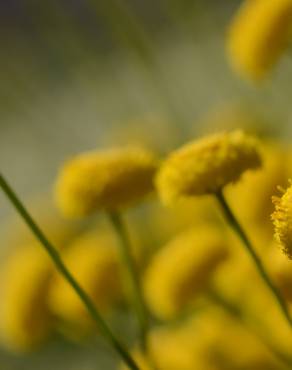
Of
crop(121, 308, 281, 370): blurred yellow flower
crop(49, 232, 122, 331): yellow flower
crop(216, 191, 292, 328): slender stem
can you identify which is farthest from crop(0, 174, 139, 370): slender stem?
crop(49, 232, 122, 331): yellow flower

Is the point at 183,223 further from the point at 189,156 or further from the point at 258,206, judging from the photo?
the point at 189,156

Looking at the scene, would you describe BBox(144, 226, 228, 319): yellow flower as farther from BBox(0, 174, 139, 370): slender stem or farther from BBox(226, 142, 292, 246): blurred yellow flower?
BBox(0, 174, 139, 370): slender stem

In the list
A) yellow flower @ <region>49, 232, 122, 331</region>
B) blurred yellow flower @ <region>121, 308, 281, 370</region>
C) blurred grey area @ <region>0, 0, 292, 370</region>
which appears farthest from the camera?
blurred grey area @ <region>0, 0, 292, 370</region>

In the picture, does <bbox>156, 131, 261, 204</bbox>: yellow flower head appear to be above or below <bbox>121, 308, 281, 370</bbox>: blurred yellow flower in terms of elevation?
above

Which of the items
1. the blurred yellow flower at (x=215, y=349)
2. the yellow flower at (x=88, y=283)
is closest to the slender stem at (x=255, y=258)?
the blurred yellow flower at (x=215, y=349)

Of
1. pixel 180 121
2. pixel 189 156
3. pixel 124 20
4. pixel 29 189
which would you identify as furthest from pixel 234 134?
pixel 29 189

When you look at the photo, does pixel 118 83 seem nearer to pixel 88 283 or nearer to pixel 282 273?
pixel 88 283

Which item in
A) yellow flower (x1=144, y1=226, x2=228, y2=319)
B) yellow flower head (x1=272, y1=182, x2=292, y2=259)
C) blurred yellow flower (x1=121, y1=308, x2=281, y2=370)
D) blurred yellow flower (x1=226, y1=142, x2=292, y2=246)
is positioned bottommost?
blurred yellow flower (x1=121, y1=308, x2=281, y2=370)
